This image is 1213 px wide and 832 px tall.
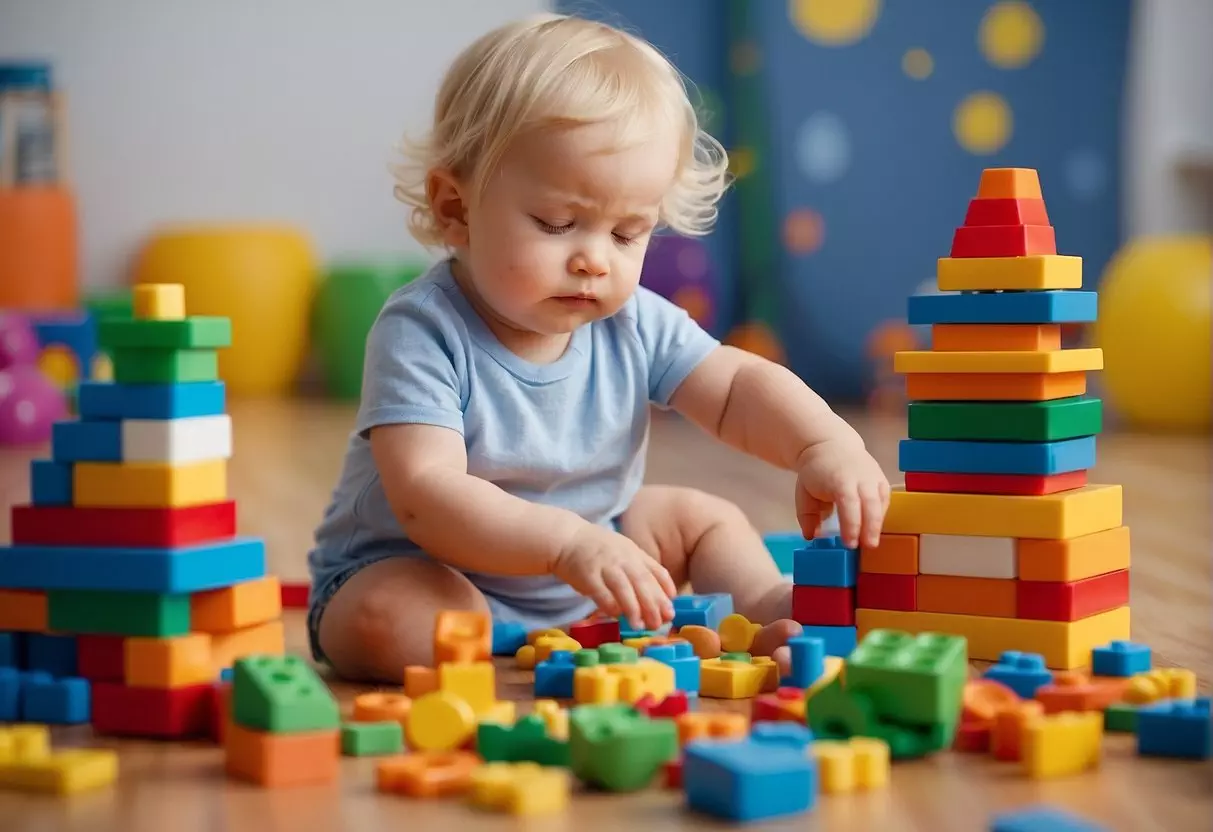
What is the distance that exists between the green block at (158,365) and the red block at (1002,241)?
0.53 m

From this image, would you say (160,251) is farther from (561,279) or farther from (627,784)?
(627,784)

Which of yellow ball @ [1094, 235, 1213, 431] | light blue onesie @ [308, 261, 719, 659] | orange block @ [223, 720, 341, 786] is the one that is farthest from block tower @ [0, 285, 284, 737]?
yellow ball @ [1094, 235, 1213, 431]

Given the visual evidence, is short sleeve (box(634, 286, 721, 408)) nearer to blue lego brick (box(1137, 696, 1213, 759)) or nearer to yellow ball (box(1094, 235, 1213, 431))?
blue lego brick (box(1137, 696, 1213, 759))

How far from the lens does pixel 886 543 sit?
3.88 ft

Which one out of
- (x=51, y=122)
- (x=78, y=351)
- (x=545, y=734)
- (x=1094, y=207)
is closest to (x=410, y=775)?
(x=545, y=734)

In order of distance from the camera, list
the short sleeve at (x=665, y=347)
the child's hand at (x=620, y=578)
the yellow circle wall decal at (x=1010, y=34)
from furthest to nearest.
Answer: the yellow circle wall decal at (x=1010, y=34)
the short sleeve at (x=665, y=347)
the child's hand at (x=620, y=578)

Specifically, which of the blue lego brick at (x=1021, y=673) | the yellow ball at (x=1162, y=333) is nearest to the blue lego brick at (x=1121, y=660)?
the blue lego brick at (x=1021, y=673)

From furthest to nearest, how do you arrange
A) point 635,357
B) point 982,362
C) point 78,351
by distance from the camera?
point 78,351
point 635,357
point 982,362

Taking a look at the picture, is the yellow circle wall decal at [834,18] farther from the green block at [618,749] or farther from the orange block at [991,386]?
the green block at [618,749]

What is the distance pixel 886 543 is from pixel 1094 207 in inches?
93.8

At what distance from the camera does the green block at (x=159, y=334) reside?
943 mm

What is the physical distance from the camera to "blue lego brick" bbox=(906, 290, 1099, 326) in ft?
3.77

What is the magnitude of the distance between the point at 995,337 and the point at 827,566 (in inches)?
7.9

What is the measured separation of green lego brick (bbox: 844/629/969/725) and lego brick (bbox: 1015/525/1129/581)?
0.25 m
